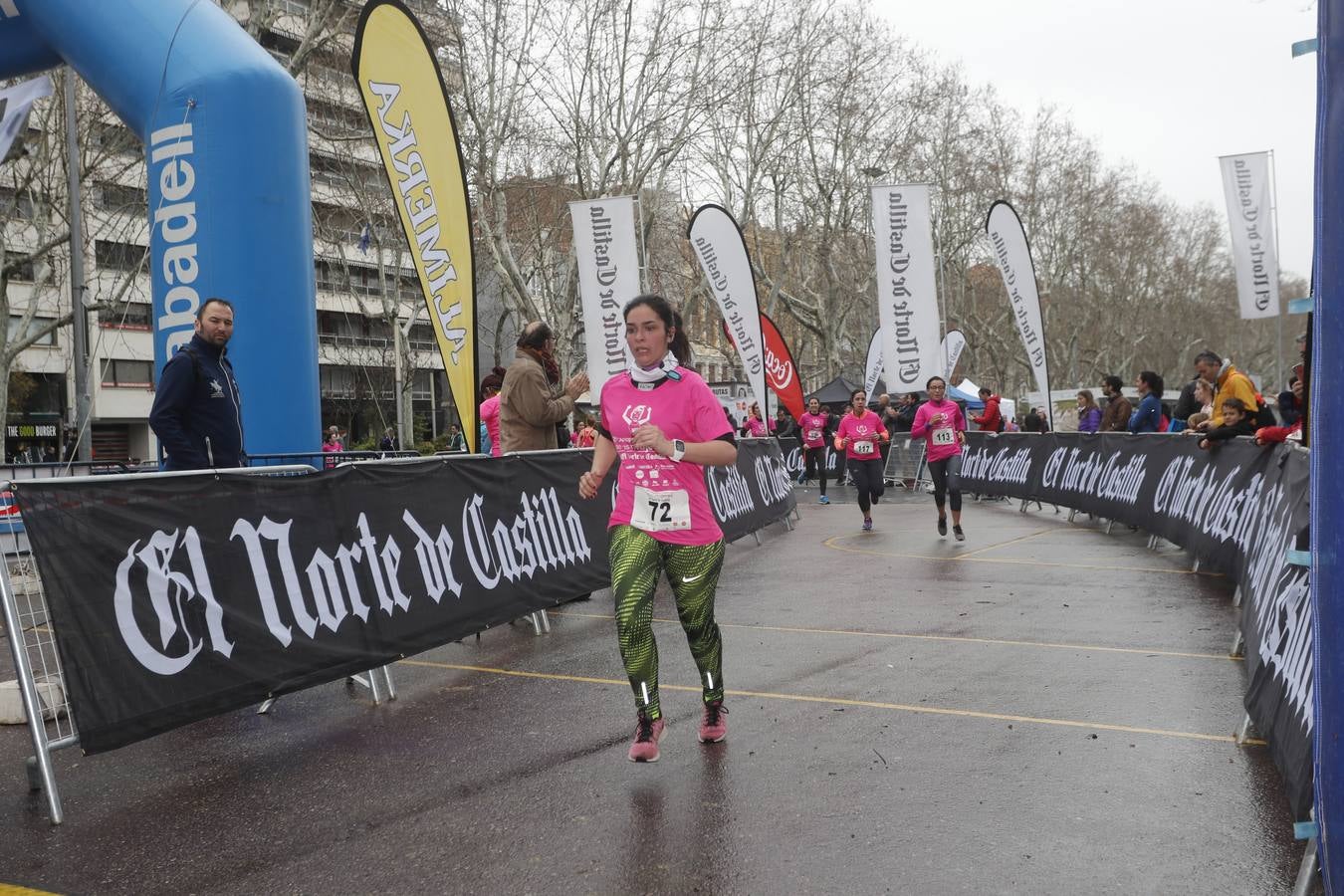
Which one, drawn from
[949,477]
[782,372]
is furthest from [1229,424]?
[782,372]

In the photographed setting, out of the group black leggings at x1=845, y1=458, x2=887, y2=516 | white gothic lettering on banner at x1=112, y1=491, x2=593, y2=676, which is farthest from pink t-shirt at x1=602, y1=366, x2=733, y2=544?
black leggings at x1=845, y1=458, x2=887, y2=516

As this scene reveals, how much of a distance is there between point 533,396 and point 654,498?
4.01m

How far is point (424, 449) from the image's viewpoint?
135 ft

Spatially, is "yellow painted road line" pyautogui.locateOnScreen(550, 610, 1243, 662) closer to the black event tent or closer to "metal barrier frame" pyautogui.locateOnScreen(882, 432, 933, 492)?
"metal barrier frame" pyautogui.locateOnScreen(882, 432, 933, 492)

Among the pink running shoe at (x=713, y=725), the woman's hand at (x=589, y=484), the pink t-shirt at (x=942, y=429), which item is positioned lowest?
the pink running shoe at (x=713, y=725)

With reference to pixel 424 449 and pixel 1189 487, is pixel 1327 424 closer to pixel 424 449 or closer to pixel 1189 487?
pixel 1189 487

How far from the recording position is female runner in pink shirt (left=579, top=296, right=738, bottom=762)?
Answer: 4895mm

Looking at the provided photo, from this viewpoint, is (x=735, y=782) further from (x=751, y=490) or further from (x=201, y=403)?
(x=751, y=490)

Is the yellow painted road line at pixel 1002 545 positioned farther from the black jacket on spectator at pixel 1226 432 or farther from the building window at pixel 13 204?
the building window at pixel 13 204

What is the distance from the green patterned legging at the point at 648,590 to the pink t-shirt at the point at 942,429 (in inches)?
360

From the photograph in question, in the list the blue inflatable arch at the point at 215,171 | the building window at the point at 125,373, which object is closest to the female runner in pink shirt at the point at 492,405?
the blue inflatable arch at the point at 215,171

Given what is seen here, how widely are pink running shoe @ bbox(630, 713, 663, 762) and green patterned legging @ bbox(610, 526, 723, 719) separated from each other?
0.04 m

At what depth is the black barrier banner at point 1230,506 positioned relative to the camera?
4.27 meters

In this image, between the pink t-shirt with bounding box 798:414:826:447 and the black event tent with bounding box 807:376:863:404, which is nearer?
the pink t-shirt with bounding box 798:414:826:447
